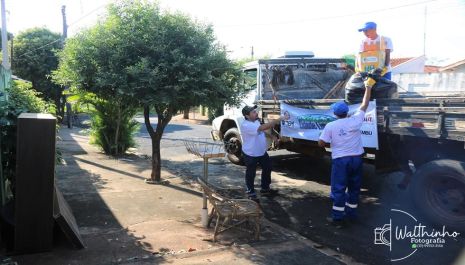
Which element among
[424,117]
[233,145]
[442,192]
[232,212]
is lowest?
[232,212]

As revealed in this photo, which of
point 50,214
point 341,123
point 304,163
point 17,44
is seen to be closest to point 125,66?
point 50,214

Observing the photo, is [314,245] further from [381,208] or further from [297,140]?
[297,140]

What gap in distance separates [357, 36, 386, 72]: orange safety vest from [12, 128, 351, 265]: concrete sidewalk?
2916mm

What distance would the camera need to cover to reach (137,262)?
407 centimetres

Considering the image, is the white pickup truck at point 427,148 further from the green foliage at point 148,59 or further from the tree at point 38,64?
the tree at point 38,64

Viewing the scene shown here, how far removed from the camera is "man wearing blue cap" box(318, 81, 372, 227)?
5367mm

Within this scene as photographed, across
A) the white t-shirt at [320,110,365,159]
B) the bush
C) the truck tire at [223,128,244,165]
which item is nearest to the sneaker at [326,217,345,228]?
the white t-shirt at [320,110,365,159]

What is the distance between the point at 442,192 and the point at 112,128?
831cm

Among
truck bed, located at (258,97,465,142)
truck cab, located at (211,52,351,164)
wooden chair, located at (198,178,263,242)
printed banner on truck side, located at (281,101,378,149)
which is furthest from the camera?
truck cab, located at (211,52,351,164)

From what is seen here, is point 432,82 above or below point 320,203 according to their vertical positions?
above

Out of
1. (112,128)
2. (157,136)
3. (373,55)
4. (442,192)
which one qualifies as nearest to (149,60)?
(157,136)

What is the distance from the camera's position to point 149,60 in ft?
21.1
